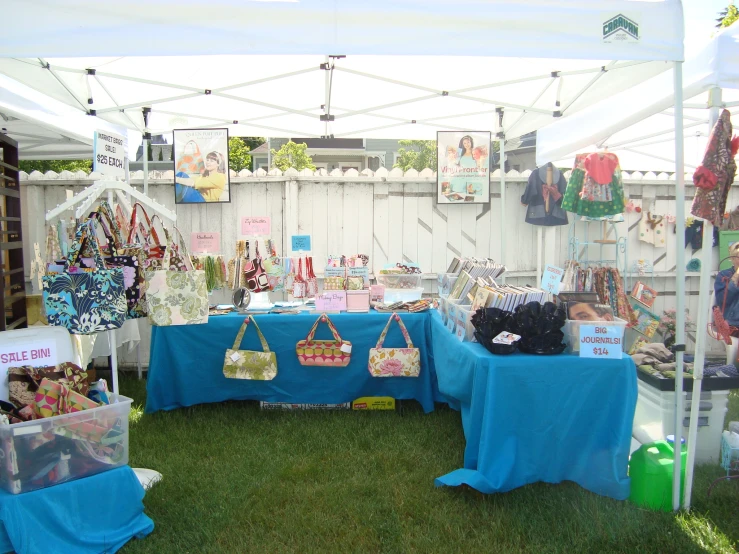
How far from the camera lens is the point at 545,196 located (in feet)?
17.3

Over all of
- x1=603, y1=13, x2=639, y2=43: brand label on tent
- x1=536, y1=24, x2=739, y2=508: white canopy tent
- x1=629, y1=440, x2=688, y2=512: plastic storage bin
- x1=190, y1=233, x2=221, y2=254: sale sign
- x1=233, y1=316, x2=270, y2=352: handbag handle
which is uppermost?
x1=603, y1=13, x2=639, y2=43: brand label on tent

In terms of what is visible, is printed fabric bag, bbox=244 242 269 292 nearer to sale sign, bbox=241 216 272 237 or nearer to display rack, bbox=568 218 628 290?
sale sign, bbox=241 216 272 237

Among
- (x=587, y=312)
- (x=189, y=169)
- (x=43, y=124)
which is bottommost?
(x=587, y=312)

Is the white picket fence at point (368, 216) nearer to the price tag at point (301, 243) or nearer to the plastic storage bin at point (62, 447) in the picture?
the price tag at point (301, 243)

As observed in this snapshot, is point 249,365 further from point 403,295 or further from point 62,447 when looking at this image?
point 62,447

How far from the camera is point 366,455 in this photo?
3.31m

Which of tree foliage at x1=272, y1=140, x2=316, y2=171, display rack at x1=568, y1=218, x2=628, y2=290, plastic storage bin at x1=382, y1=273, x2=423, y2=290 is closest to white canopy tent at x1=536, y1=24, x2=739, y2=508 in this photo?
display rack at x1=568, y1=218, x2=628, y2=290

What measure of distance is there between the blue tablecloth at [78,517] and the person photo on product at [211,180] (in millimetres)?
3291

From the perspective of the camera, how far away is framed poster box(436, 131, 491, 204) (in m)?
5.25

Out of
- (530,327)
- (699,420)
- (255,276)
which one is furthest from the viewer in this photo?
(255,276)

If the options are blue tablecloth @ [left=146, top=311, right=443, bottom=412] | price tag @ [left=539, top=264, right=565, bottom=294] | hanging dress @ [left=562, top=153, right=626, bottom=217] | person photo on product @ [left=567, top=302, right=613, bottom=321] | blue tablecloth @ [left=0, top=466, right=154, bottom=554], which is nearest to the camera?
blue tablecloth @ [left=0, top=466, right=154, bottom=554]

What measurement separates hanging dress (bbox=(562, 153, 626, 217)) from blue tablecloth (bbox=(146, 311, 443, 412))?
2.13 meters

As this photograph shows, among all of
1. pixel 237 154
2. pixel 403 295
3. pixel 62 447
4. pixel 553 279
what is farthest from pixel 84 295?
pixel 237 154

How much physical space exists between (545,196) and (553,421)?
3.08 m
